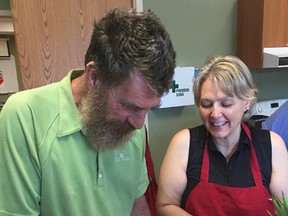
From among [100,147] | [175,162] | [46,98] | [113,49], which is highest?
[113,49]

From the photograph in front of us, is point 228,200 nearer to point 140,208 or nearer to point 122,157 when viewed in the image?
point 140,208

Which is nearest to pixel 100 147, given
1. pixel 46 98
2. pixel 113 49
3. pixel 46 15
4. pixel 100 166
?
pixel 100 166

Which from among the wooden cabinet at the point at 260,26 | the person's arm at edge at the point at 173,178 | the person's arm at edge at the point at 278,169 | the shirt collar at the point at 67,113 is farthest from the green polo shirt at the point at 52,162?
the wooden cabinet at the point at 260,26

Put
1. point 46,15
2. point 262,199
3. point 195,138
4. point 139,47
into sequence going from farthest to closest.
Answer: point 46,15 → point 195,138 → point 262,199 → point 139,47

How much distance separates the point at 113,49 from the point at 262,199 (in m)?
0.93

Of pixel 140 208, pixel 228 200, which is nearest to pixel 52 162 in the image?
pixel 140 208

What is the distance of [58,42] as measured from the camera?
187 cm

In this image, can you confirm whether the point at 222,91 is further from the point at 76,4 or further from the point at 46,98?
the point at 76,4

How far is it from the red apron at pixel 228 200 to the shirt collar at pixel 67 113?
2.25ft

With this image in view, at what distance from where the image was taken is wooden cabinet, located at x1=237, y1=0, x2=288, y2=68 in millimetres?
2156

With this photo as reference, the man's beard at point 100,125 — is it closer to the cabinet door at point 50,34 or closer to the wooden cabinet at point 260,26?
the cabinet door at point 50,34

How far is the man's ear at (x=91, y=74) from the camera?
2.36 ft

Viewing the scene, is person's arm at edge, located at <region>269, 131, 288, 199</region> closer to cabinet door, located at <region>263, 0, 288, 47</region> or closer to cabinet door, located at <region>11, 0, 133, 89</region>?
cabinet door, located at <region>263, 0, 288, 47</region>

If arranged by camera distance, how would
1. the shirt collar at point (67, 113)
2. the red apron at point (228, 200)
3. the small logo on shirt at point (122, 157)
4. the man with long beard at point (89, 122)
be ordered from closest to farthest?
the man with long beard at point (89, 122) → the shirt collar at point (67, 113) → the small logo on shirt at point (122, 157) → the red apron at point (228, 200)
